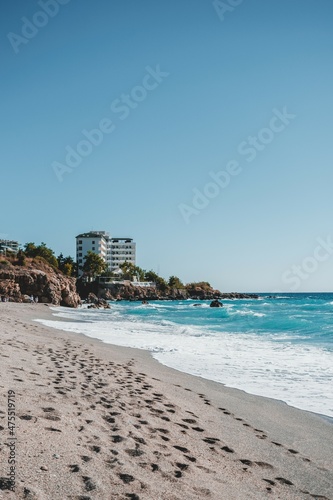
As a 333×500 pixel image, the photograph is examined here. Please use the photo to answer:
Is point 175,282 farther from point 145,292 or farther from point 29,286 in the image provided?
point 29,286

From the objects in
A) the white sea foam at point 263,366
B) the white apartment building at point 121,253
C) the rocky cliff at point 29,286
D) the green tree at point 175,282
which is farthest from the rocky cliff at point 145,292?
the white sea foam at point 263,366

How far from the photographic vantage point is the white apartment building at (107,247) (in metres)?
151

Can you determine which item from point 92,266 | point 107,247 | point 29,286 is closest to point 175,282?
point 107,247

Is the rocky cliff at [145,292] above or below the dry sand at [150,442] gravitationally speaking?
above

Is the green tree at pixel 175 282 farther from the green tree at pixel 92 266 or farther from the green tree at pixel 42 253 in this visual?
the green tree at pixel 42 253

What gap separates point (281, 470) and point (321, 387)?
210 inches

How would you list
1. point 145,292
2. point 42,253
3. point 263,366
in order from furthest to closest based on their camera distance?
point 145,292
point 42,253
point 263,366

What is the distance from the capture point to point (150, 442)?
200 inches

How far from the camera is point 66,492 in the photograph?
349 cm

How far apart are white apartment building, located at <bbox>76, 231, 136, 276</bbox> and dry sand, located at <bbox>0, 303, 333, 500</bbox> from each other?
144 m

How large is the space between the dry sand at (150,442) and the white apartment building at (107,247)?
144 metres

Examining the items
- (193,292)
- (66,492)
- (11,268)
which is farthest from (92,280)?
(66,492)

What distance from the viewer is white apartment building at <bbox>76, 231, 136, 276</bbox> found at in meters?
151

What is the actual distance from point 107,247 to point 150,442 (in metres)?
165
